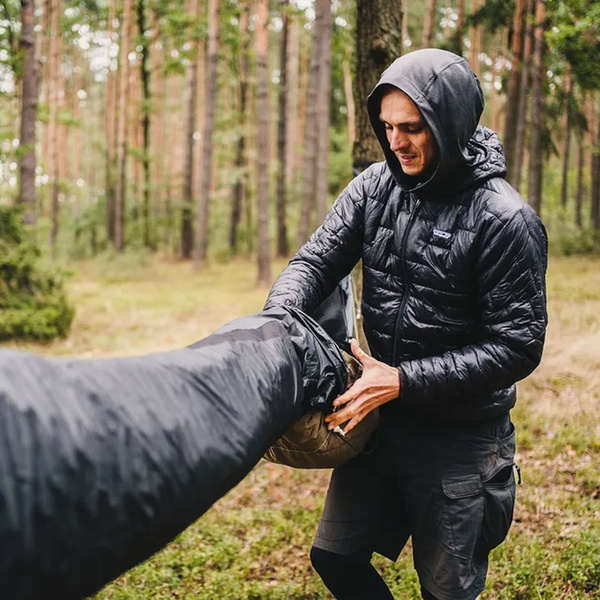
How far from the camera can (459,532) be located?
2.15m

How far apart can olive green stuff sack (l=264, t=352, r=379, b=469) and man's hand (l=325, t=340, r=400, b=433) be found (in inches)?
2.2

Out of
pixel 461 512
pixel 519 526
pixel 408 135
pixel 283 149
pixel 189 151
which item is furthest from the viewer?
pixel 189 151

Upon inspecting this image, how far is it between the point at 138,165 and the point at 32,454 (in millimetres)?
26384

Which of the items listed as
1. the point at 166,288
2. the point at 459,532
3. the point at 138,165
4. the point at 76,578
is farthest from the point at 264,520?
the point at 138,165

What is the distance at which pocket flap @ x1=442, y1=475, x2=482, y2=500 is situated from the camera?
2.15 metres

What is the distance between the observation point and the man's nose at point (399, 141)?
1988 mm

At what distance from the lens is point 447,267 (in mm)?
2014

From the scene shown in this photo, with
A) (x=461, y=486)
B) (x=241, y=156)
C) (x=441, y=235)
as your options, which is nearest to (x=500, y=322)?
(x=441, y=235)

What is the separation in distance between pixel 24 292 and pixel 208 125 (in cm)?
910

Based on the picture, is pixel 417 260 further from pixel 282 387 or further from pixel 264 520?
pixel 264 520

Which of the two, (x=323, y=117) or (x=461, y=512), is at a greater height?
(x=323, y=117)

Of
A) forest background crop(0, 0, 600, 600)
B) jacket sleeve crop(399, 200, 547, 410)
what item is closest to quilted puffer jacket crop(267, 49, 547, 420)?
jacket sleeve crop(399, 200, 547, 410)

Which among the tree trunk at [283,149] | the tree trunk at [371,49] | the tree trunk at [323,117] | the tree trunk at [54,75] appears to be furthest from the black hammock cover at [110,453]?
the tree trunk at [54,75]

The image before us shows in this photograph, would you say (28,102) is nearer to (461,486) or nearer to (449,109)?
(449,109)
